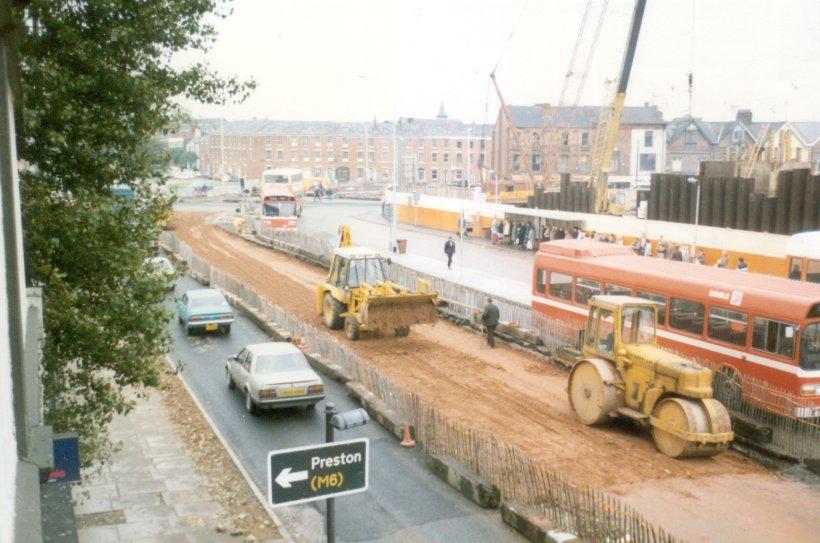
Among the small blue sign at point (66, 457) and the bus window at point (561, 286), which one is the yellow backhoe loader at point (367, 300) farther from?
the small blue sign at point (66, 457)

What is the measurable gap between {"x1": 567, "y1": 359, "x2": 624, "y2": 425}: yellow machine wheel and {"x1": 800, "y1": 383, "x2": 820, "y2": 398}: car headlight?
3626 mm

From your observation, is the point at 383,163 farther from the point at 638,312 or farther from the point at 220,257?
the point at 638,312

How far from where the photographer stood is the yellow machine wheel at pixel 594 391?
17.0 metres

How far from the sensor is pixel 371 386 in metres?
19.5

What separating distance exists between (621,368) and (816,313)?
4092 mm

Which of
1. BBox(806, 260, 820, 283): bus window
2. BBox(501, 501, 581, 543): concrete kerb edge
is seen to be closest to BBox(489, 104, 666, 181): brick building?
BBox(806, 260, 820, 283): bus window

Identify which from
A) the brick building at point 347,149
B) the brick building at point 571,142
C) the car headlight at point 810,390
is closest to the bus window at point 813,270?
the car headlight at point 810,390

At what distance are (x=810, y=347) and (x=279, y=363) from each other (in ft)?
39.0

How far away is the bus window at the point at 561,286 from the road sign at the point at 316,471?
55.5 feet

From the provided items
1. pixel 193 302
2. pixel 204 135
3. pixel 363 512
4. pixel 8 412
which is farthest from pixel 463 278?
pixel 204 135

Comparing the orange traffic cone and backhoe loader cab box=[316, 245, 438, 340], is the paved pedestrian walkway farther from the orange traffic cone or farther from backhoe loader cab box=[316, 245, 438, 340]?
backhoe loader cab box=[316, 245, 438, 340]

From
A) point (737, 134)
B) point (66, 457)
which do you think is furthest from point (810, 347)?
point (737, 134)

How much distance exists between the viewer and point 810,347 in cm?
1647

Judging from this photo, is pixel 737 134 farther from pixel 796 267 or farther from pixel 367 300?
pixel 367 300
